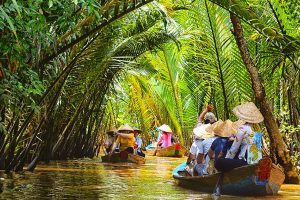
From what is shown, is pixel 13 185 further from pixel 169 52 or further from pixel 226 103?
pixel 169 52

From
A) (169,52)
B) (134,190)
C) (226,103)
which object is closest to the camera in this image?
(134,190)

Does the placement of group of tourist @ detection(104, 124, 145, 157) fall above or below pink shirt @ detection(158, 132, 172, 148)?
below

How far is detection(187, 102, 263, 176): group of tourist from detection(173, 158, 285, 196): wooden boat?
0.15m

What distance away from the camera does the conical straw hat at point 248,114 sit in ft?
26.4

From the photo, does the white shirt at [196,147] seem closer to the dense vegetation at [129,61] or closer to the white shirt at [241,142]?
the dense vegetation at [129,61]

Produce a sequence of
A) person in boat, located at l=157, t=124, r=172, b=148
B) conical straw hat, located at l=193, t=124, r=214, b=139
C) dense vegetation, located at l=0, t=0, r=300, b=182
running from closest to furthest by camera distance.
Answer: dense vegetation, located at l=0, t=0, r=300, b=182 → conical straw hat, located at l=193, t=124, r=214, b=139 → person in boat, located at l=157, t=124, r=172, b=148

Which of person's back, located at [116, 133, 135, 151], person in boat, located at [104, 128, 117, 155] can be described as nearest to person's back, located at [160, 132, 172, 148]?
person in boat, located at [104, 128, 117, 155]

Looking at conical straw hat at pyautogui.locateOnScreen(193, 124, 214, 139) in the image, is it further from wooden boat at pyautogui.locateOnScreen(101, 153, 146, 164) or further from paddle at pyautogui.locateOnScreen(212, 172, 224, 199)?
wooden boat at pyautogui.locateOnScreen(101, 153, 146, 164)

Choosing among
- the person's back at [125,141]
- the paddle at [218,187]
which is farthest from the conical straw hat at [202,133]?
the person's back at [125,141]

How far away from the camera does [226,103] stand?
Result: 11.2 m

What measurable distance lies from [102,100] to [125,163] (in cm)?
181

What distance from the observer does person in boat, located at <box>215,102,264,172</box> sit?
7957 mm

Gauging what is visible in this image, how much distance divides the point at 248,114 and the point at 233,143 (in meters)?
0.45

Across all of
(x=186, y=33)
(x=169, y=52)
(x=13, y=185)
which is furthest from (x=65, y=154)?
(x=13, y=185)
